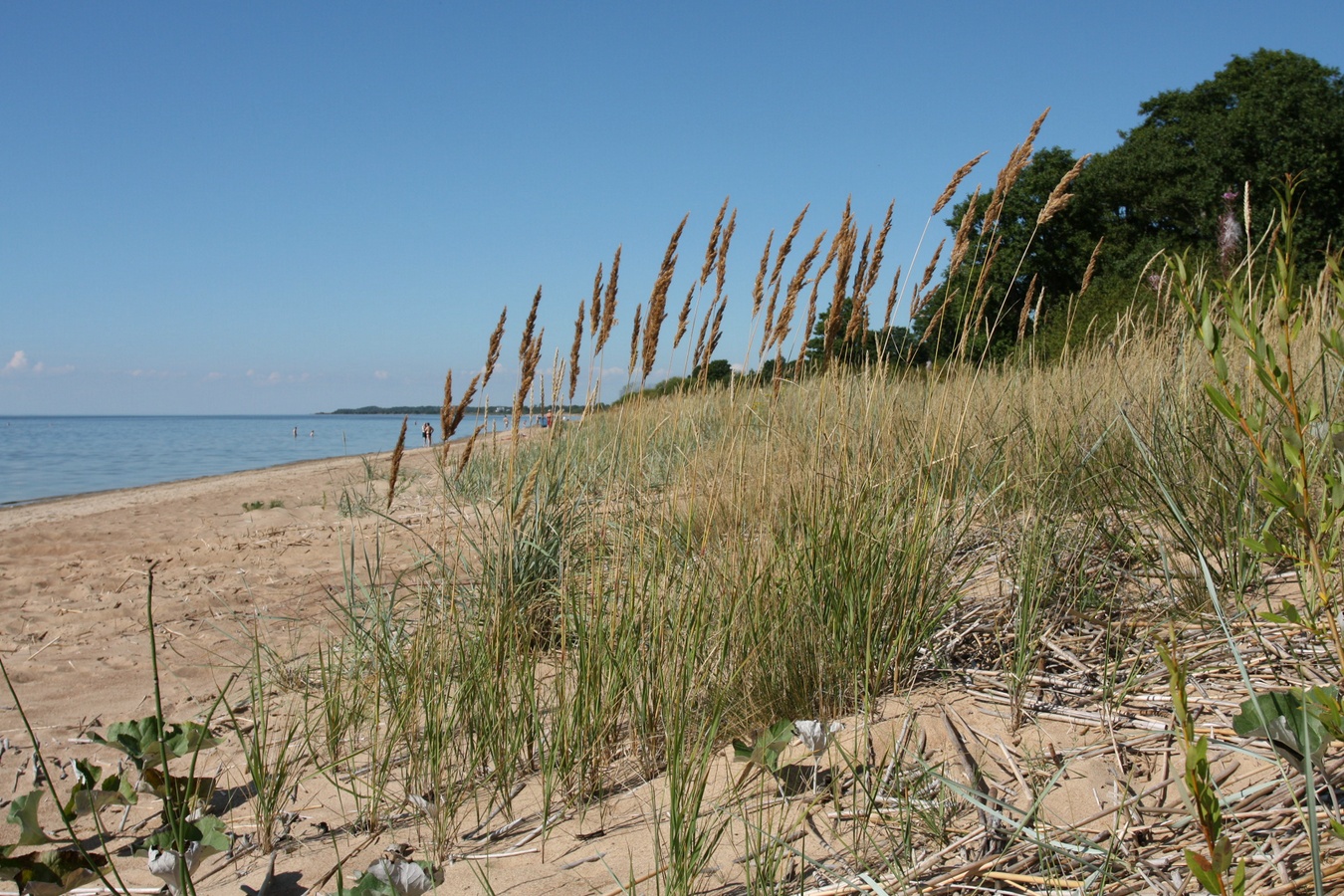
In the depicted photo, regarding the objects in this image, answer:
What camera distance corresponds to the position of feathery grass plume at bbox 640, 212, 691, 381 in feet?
7.51

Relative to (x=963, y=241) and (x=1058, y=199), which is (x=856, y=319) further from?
(x=1058, y=199)

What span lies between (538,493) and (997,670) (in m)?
1.70

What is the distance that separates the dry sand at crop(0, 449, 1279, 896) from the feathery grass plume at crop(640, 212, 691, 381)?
3.15ft

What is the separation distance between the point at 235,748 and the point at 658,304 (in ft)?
5.75

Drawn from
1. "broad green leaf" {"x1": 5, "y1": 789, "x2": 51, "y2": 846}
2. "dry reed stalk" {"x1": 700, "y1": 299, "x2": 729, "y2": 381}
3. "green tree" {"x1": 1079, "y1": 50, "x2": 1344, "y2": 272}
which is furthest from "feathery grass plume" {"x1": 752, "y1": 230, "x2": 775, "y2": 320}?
"green tree" {"x1": 1079, "y1": 50, "x2": 1344, "y2": 272}

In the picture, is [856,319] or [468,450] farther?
[856,319]

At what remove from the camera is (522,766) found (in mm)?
1936

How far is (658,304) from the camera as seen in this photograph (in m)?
2.31

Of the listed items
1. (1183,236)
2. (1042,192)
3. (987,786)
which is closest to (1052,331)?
(1042,192)

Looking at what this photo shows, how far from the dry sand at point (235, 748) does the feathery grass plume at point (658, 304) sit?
96 centimetres

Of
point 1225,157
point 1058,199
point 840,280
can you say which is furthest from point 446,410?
point 1225,157

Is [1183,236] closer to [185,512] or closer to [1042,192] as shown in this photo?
[1042,192]

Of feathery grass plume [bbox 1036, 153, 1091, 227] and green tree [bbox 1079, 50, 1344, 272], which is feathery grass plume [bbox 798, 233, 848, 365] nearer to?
feathery grass plume [bbox 1036, 153, 1091, 227]

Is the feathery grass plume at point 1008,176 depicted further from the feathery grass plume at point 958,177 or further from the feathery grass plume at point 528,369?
the feathery grass plume at point 528,369
